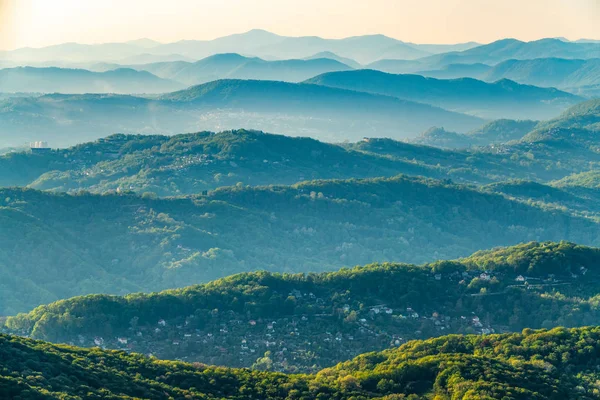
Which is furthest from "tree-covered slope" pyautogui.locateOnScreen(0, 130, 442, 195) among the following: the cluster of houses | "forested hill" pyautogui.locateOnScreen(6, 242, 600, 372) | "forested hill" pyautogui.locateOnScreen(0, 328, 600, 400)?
"forested hill" pyautogui.locateOnScreen(0, 328, 600, 400)

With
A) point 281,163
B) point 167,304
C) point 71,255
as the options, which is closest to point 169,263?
point 71,255

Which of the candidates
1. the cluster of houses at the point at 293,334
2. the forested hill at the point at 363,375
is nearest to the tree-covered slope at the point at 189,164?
the cluster of houses at the point at 293,334

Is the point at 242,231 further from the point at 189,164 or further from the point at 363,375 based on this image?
the point at 363,375

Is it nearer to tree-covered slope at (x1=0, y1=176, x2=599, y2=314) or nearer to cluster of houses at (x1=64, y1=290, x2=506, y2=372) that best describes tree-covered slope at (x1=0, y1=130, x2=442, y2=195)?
tree-covered slope at (x1=0, y1=176, x2=599, y2=314)

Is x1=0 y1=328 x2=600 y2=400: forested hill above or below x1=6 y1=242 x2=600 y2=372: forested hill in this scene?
above

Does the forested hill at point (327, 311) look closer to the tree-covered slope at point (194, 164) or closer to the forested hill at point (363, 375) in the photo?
the forested hill at point (363, 375)

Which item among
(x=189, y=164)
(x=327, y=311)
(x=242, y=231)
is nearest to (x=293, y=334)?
(x=327, y=311)
